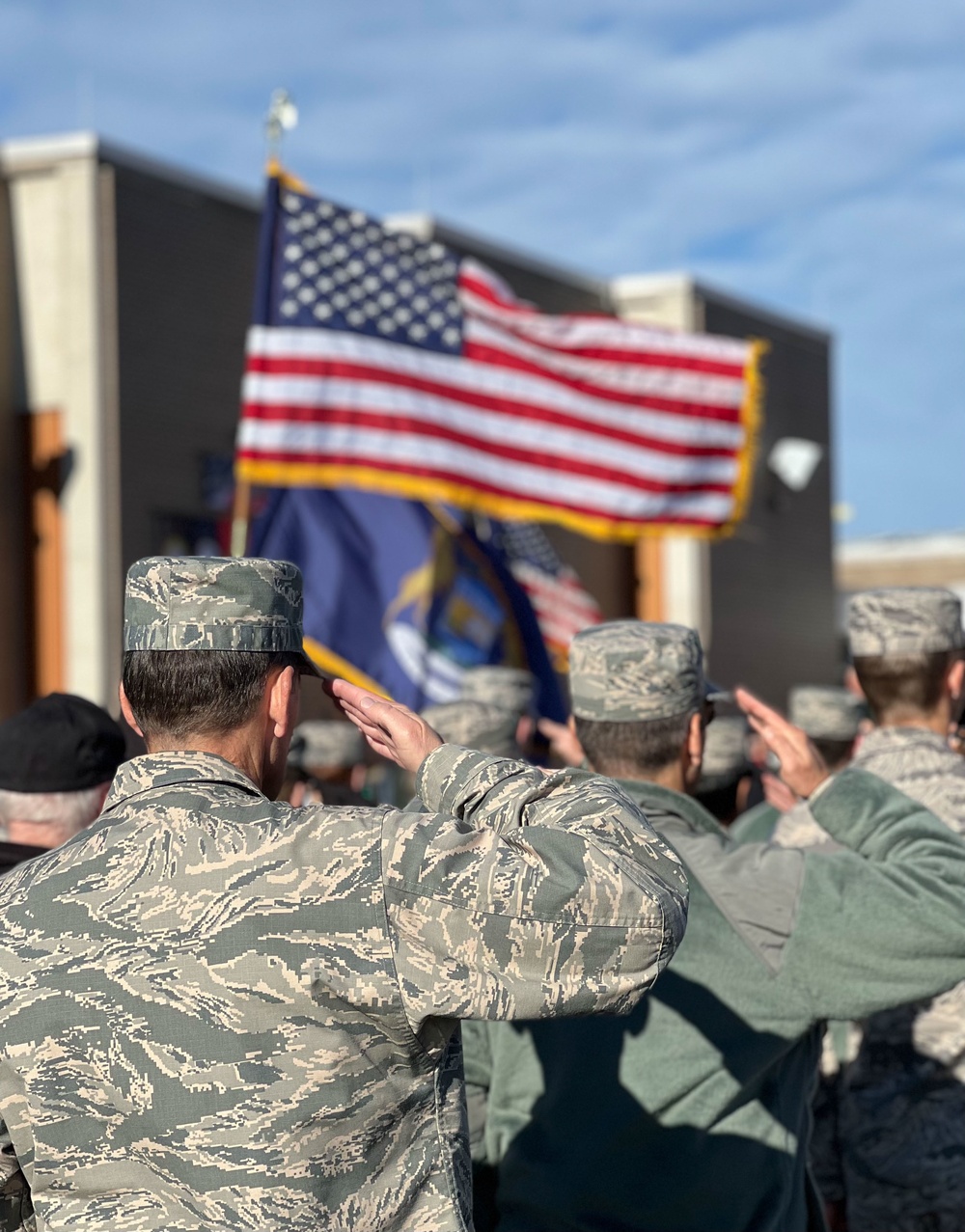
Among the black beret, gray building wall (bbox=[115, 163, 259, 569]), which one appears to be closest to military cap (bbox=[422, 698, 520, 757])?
the black beret

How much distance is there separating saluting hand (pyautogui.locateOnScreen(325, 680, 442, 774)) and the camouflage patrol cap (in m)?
0.17

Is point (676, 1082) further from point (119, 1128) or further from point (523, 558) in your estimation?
point (523, 558)

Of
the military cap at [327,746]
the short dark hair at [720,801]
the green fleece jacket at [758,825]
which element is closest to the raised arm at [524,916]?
the short dark hair at [720,801]

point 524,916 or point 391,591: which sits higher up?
point 391,591

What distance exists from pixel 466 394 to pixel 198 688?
6365 mm

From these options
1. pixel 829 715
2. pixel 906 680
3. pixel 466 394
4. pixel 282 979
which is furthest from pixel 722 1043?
pixel 466 394

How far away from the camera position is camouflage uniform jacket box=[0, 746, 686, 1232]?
2109 millimetres

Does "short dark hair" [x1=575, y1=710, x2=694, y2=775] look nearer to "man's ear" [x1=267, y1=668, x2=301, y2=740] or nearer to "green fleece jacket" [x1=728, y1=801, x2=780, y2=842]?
"man's ear" [x1=267, y1=668, x2=301, y2=740]

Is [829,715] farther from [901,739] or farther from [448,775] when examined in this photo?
[448,775]

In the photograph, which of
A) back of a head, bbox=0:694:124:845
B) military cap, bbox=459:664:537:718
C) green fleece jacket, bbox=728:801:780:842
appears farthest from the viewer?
military cap, bbox=459:664:537:718

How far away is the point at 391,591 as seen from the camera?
8016mm

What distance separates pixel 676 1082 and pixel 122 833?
129 cm

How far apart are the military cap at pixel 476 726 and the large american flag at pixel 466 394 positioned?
2.55 metres

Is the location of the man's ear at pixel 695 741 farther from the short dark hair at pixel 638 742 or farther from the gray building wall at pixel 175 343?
the gray building wall at pixel 175 343
